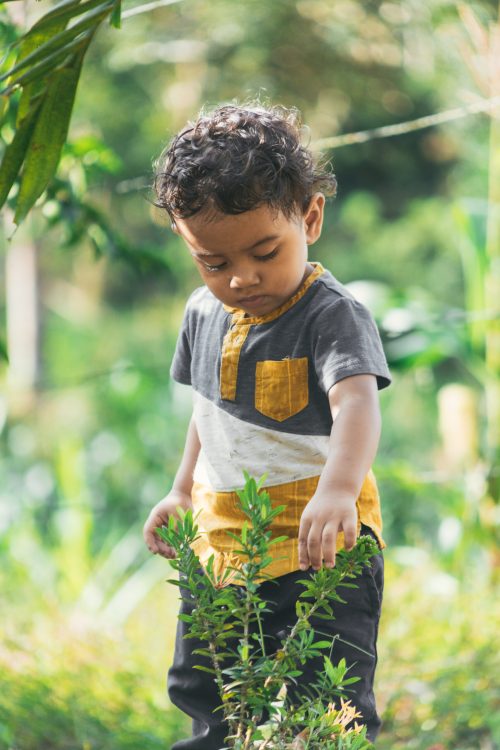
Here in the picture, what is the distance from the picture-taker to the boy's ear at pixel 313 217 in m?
1.58

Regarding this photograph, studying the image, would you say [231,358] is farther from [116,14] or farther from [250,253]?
[116,14]

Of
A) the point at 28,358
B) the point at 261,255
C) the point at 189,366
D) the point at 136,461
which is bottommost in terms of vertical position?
the point at 28,358

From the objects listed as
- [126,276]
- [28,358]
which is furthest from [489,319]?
[126,276]

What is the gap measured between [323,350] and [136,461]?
10.8 feet

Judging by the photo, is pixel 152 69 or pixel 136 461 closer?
pixel 136 461

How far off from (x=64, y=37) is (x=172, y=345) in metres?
5.20

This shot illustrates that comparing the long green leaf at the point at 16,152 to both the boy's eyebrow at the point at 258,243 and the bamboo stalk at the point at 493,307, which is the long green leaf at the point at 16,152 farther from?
the bamboo stalk at the point at 493,307

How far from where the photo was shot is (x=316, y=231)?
162 cm

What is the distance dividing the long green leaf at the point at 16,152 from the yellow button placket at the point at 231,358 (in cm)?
43

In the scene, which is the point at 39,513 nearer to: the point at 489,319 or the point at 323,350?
the point at 489,319

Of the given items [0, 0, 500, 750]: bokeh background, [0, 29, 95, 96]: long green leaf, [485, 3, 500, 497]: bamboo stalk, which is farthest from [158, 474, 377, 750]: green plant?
[485, 3, 500, 497]: bamboo stalk

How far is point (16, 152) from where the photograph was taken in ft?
4.64

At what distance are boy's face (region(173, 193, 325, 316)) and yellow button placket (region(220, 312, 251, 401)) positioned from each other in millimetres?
65

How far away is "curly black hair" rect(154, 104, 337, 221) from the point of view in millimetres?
1450
